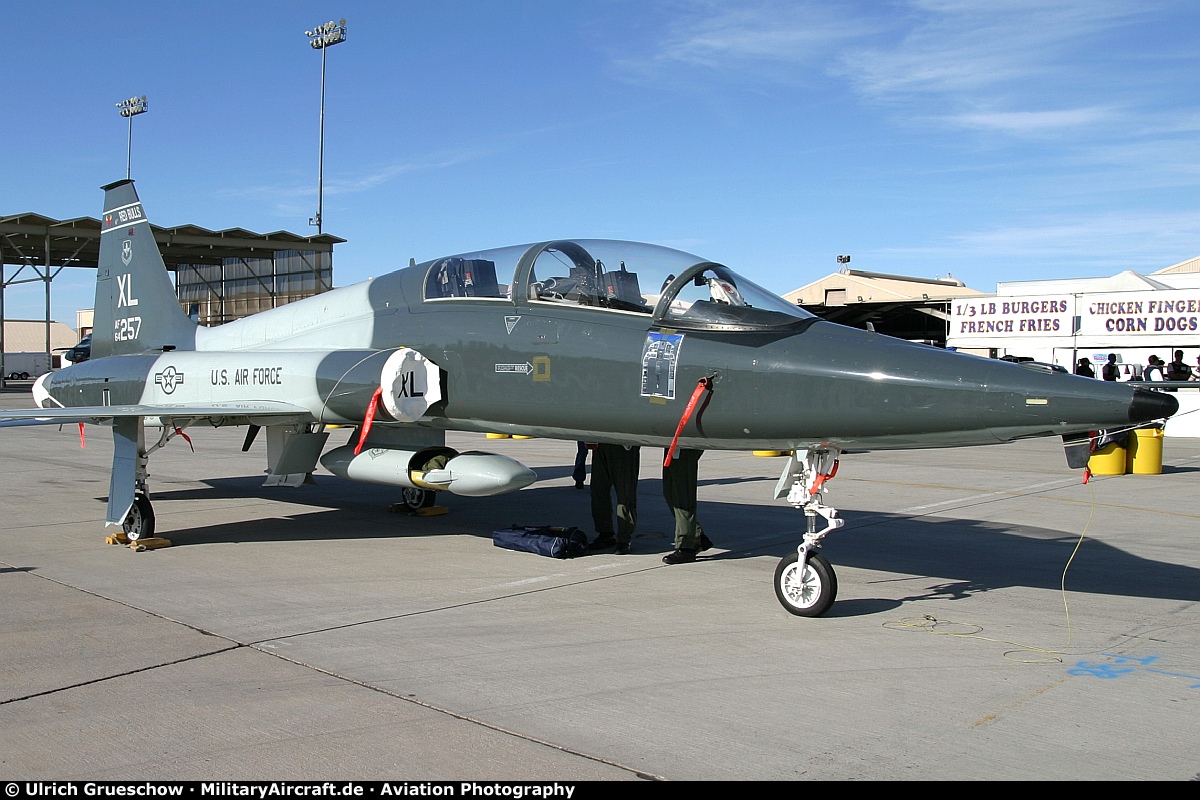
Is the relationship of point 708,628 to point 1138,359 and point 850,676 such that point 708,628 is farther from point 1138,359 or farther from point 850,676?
point 1138,359

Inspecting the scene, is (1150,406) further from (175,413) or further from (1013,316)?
(1013,316)

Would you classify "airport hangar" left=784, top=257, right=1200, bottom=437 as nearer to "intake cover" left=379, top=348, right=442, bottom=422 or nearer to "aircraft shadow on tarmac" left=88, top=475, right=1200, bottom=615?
"aircraft shadow on tarmac" left=88, top=475, right=1200, bottom=615

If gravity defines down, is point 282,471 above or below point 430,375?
below

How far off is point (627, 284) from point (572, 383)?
2.97 ft

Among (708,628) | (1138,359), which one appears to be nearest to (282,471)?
(708,628)

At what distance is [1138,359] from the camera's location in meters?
30.7

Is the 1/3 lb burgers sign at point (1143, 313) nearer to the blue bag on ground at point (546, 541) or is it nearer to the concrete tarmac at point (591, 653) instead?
the concrete tarmac at point (591, 653)

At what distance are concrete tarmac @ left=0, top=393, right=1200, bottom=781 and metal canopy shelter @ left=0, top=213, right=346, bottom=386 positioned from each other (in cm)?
3716

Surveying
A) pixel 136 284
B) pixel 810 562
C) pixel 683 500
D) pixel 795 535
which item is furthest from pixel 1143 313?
pixel 136 284

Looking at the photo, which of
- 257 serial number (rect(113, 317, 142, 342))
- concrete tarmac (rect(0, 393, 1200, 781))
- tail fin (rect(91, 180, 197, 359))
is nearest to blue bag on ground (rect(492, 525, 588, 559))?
concrete tarmac (rect(0, 393, 1200, 781))

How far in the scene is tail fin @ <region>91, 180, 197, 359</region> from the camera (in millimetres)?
12508

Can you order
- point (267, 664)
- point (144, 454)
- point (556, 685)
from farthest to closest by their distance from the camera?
point (144, 454) → point (267, 664) → point (556, 685)
